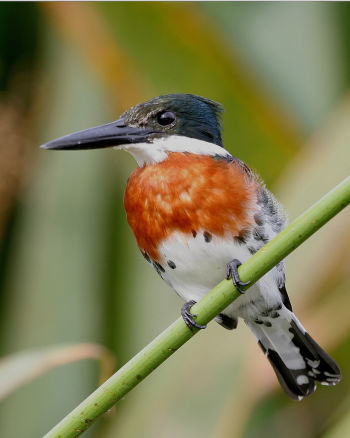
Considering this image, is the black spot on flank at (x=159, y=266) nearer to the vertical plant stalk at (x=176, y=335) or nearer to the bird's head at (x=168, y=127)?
the bird's head at (x=168, y=127)

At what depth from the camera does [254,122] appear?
2279 millimetres

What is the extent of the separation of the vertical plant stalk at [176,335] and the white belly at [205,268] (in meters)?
0.67

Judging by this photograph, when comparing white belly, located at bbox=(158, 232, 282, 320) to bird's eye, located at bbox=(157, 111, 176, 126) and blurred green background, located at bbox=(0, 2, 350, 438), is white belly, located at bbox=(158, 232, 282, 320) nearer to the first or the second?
blurred green background, located at bbox=(0, 2, 350, 438)

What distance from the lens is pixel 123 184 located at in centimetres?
285

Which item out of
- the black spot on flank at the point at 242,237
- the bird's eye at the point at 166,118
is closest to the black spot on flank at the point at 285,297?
the black spot on flank at the point at 242,237

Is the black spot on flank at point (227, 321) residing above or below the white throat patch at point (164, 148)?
below

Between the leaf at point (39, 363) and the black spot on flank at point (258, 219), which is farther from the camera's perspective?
the black spot on flank at point (258, 219)

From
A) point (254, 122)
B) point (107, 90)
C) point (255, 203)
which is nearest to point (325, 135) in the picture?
point (254, 122)

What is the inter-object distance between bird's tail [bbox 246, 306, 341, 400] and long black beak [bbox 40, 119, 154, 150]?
60 centimetres

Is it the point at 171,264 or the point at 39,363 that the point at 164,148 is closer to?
the point at 171,264

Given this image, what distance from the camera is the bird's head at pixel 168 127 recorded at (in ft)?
5.83

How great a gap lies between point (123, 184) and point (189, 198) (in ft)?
3.78

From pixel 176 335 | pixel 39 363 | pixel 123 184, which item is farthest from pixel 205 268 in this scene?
pixel 123 184

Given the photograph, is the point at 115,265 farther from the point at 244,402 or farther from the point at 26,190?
the point at 244,402
